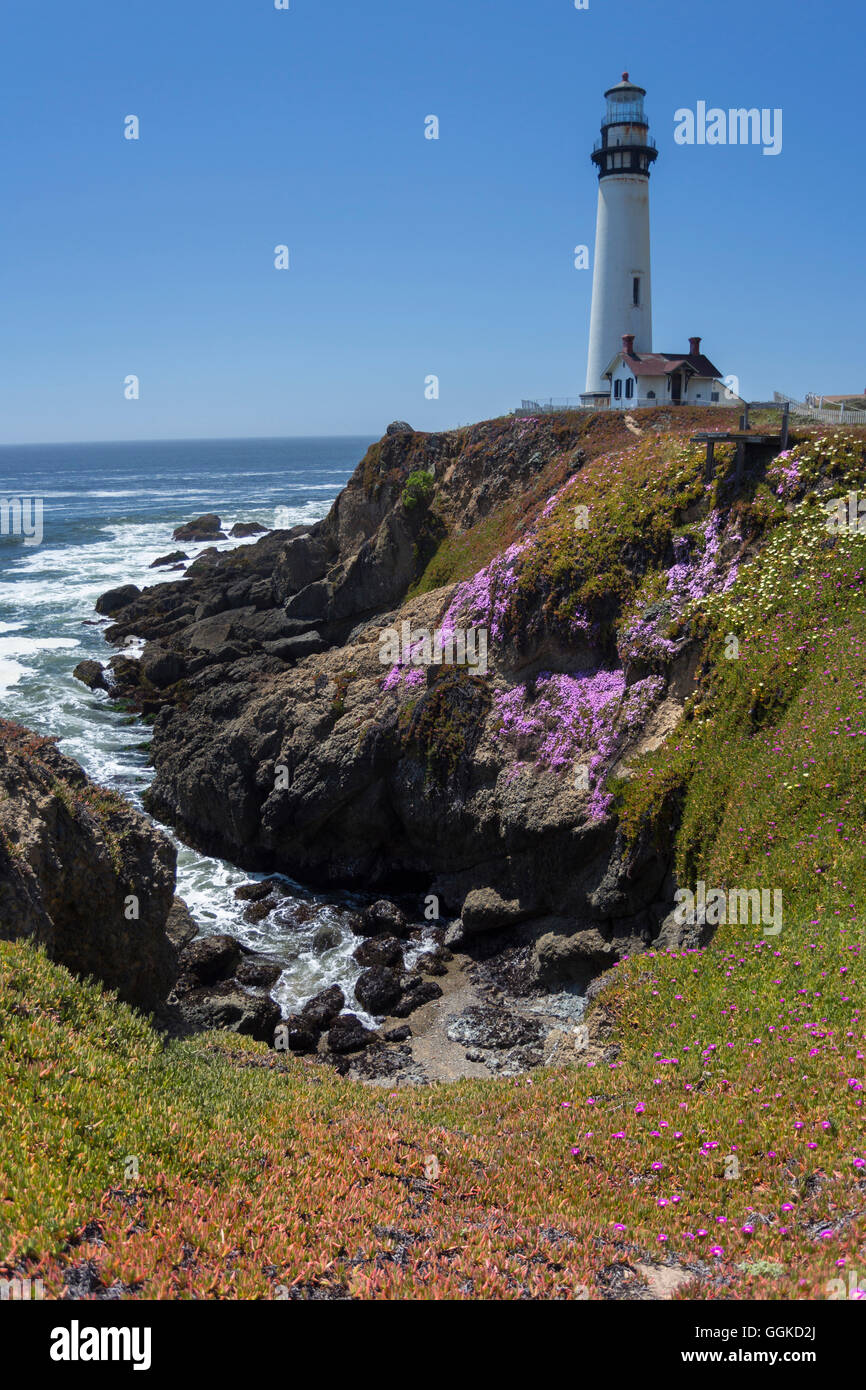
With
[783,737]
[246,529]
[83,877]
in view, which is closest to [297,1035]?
[83,877]

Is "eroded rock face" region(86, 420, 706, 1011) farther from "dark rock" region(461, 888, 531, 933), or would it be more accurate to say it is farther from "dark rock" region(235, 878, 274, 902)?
"dark rock" region(235, 878, 274, 902)

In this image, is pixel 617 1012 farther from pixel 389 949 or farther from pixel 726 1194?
pixel 389 949

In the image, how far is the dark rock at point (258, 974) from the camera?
2369cm

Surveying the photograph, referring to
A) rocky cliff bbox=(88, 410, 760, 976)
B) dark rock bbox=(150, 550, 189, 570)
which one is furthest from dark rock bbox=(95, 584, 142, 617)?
rocky cliff bbox=(88, 410, 760, 976)

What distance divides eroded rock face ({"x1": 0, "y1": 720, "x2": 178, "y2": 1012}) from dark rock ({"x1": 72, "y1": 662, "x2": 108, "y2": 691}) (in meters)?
28.2

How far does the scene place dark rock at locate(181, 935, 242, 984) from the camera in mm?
23391

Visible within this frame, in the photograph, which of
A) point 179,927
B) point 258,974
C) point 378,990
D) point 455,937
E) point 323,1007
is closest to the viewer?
point 179,927

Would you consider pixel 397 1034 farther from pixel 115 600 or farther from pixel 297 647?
pixel 115 600

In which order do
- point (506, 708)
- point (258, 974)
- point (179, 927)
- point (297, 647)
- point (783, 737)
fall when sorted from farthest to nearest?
point (297, 647) → point (506, 708) → point (258, 974) → point (179, 927) → point (783, 737)

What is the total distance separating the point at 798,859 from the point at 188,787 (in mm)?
22393

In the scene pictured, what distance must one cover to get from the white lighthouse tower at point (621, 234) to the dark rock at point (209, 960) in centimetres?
3693

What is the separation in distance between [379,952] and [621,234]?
44.1 m

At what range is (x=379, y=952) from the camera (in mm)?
24781
